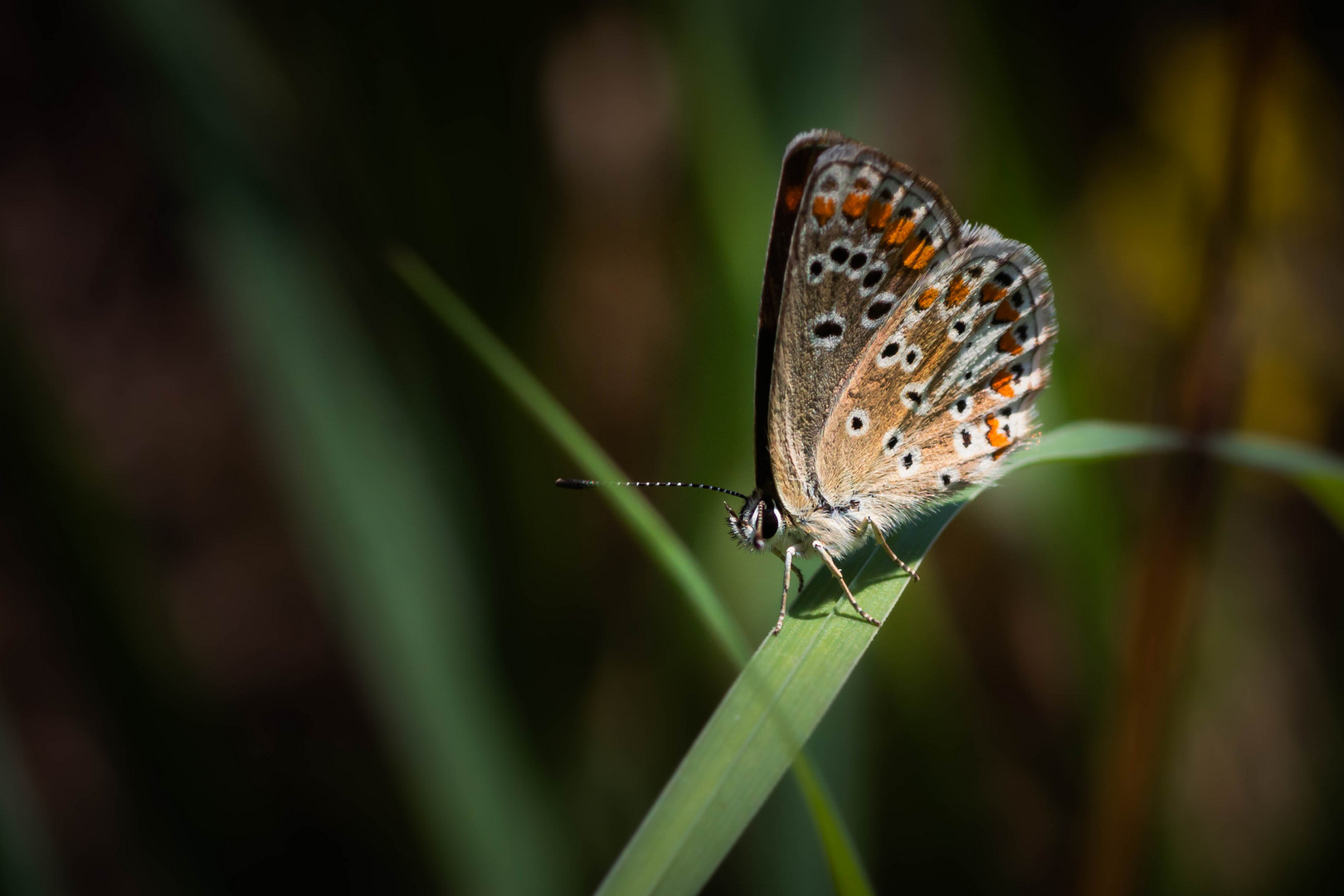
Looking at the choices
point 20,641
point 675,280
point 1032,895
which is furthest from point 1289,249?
point 20,641

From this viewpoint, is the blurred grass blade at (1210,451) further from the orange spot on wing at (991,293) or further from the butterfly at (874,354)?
the orange spot on wing at (991,293)

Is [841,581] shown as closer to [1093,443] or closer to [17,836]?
[1093,443]

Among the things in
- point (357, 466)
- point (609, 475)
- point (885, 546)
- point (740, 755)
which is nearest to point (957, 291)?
point (885, 546)

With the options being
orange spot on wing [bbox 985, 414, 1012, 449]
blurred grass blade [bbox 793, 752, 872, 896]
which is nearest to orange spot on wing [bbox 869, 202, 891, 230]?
orange spot on wing [bbox 985, 414, 1012, 449]

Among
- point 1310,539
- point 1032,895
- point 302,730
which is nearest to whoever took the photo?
point 1032,895

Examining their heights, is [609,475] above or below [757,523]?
above

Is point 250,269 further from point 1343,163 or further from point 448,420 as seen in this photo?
point 1343,163

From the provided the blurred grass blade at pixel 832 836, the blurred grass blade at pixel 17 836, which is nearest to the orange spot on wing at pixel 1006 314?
the blurred grass blade at pixel 832 836
